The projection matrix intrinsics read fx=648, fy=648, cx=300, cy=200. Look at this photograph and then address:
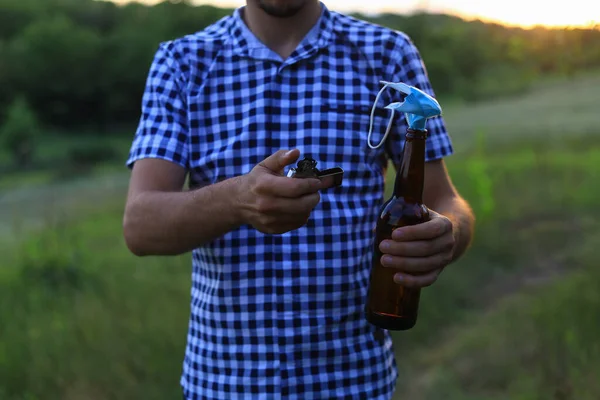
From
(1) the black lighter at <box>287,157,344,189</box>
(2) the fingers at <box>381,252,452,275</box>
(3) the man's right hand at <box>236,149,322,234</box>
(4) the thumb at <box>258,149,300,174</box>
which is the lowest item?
(2) the fingers at <box>381,252,452,275</box>

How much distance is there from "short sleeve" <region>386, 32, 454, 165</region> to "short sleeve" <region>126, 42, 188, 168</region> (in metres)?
0.40

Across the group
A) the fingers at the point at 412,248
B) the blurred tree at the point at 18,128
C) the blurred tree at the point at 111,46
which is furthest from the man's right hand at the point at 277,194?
the blurred tree at the point at 18,128

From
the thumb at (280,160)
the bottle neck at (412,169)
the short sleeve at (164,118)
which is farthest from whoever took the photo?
the short sleeve at (164,118)

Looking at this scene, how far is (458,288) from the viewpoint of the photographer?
391 centimetres

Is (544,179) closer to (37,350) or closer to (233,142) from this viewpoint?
(37,350)

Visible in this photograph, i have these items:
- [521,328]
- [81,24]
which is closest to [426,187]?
[521,328]

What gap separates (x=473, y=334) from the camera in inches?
141

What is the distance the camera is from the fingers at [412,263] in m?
1.00

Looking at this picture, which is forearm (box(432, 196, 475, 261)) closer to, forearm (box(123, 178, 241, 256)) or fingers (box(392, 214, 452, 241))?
fingers (box(392, 214, 452, 241))

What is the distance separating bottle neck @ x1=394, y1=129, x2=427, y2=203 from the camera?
40.9 inches

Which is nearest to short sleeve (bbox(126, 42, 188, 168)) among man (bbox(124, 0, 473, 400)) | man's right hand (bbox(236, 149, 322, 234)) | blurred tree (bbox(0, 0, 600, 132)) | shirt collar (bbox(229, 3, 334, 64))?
man (bbox(124, 0, 473, 400))

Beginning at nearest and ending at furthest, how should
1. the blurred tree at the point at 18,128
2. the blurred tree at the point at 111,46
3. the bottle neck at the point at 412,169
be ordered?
the bottle neck at the point at 412,169
the blurred tree at the point at 18,128
the blurred tree at the point at 111,46

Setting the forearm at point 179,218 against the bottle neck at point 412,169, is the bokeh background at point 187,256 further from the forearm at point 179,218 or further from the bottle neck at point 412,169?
the bottle neck at point 412,169

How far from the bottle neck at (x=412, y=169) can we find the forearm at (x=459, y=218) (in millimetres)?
148
